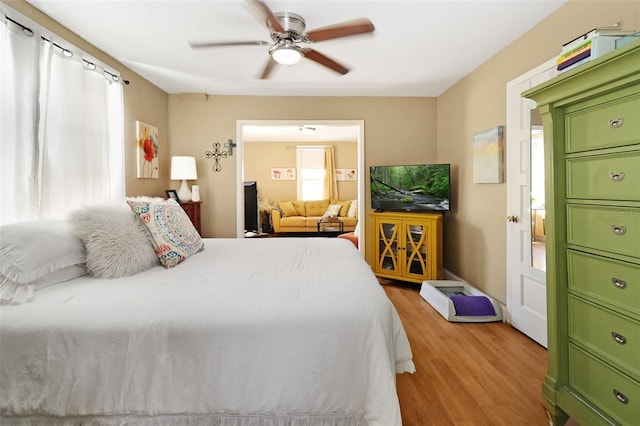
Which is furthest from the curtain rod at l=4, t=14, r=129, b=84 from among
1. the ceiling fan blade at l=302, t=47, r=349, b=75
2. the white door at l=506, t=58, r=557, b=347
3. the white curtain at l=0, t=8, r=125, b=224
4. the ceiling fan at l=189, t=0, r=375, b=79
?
the white door at l=506, t=58, r=557, b=347

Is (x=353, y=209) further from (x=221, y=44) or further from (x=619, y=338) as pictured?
(x=619, y=338)

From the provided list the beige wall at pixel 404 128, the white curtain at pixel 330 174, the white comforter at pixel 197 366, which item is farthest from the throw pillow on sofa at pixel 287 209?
the white comforter at pixel 197 366

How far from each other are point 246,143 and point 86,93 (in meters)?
5.78

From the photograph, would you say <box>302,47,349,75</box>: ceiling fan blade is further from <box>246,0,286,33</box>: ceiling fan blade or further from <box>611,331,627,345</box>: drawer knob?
<box>611,331,627,345</box>: drawer knob

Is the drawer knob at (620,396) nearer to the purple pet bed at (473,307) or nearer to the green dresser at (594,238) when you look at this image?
the green dresser at (594,238)

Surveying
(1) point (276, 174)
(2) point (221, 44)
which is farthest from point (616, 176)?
(1) point (276, 174)

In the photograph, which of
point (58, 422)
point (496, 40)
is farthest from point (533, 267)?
point (58, 422)

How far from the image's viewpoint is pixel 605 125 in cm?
123

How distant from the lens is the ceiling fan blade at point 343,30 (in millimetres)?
A: 1844

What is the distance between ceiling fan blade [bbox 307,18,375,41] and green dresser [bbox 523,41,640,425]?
3.29 ft

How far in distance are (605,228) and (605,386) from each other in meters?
0.65

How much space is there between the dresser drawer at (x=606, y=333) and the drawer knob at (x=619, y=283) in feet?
0.37

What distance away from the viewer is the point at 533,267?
2.49 meters

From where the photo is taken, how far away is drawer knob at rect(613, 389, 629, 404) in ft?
3.91
